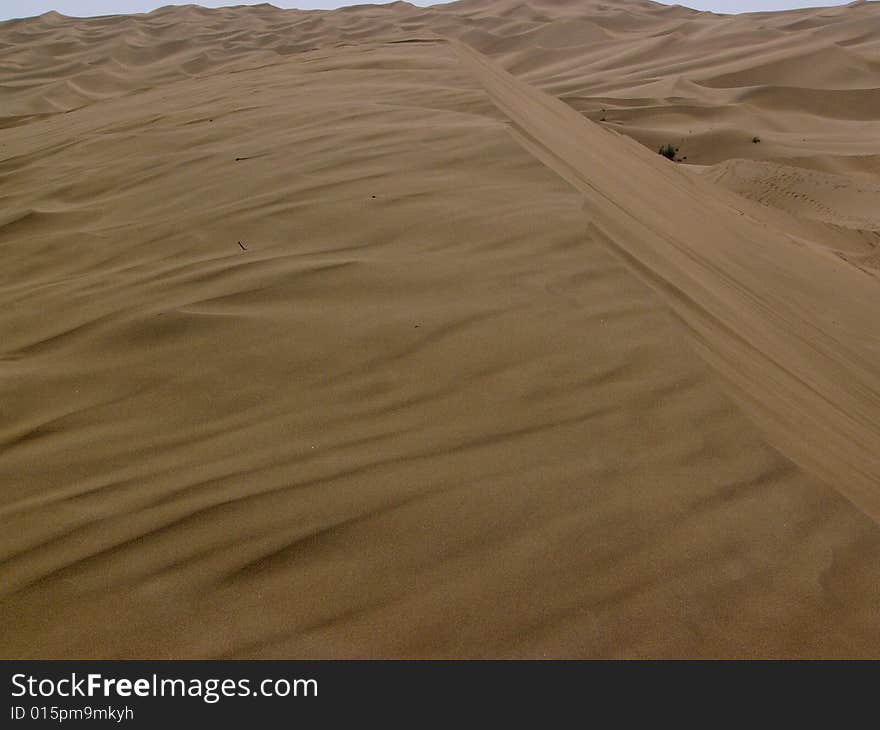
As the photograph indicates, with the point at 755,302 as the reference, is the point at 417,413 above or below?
above

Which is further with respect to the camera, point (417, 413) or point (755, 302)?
point (755, 302)

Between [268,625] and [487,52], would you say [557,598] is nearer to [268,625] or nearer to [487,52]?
[268,625]

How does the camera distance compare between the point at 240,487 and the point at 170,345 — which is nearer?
the point at 240,487

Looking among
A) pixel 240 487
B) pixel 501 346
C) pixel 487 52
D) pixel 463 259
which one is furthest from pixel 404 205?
pixel 487 52

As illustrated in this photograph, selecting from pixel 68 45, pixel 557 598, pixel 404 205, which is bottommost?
pixel 557 598

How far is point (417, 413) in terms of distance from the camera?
5.88ft

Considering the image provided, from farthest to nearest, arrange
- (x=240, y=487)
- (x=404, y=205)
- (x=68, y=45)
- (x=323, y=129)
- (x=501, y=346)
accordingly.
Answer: (x=68, y=45) < (x=323, y=129) < (x=404, y=205) < (x=501, y=346) < (x=240, y=487)

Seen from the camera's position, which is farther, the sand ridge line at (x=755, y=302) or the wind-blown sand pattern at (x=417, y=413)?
the sand ridge line at (x=755, y=302)

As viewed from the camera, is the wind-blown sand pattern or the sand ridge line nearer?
the wind-blown sand pattern

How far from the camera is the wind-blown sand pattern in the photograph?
131cm

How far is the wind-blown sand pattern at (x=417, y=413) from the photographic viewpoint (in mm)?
1308

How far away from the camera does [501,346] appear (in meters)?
2.03

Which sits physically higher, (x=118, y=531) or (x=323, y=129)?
(x=323, y=129)

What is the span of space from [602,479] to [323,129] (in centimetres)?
324
